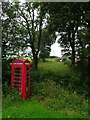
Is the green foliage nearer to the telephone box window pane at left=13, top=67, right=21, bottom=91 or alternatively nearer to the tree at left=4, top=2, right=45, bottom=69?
the telephone box window pane at left=13, top=67, right=21, bottom=91

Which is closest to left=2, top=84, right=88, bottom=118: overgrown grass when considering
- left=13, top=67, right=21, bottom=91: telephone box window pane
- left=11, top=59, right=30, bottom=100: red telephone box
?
left=11, top=59, right=30, bottom=100: red telephone box

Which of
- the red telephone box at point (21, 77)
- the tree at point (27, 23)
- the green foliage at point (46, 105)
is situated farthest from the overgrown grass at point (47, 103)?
the tree at point (27, 23)

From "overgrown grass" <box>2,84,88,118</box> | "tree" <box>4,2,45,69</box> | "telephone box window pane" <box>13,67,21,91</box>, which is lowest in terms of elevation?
"overgrown grass" <box>2,84,88,118</box>

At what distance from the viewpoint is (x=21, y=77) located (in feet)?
28.6

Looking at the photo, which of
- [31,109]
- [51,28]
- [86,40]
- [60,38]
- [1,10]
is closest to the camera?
[31,109]

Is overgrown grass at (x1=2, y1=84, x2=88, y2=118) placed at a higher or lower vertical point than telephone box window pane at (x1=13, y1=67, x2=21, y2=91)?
lower

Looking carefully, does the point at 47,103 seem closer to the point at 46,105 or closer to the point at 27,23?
the point at 46,105

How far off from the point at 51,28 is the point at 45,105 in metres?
7.44

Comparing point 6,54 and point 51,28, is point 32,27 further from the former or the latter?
point 6,54

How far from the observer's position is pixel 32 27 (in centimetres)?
1788

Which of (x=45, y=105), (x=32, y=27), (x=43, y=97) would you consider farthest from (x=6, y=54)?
(x=32, y=27)

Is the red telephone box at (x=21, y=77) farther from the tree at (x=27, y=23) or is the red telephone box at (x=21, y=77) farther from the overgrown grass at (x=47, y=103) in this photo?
the tree at (x=27, y=23)

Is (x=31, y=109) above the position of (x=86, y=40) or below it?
below

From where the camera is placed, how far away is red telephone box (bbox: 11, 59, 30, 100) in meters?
8.62
